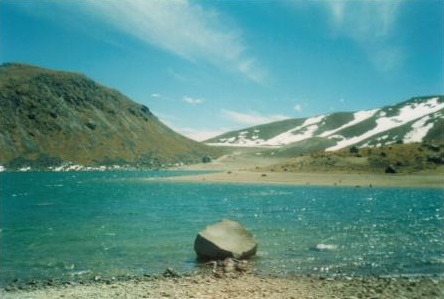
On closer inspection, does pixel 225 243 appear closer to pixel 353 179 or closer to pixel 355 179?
pixel 355 179

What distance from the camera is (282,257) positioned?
29922mm

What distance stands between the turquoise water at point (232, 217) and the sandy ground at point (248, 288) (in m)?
2.58

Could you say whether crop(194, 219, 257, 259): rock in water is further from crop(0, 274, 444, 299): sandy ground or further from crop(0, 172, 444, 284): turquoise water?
crop(0, 274, 444, 299): sandy ground

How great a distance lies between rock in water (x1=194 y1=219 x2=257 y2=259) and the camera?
96.4ft

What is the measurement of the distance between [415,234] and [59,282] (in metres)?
29.7

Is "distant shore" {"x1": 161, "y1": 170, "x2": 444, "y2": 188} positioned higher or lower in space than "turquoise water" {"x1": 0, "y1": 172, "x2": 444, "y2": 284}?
higher

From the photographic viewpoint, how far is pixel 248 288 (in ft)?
71.8

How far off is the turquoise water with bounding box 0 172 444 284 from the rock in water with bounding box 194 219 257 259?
1114 mm

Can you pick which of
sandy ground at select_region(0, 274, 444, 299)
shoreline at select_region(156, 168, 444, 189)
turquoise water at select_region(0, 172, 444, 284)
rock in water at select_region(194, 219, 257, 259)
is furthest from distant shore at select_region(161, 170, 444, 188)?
sandy ground at select_region(0, 274, 444, 299)

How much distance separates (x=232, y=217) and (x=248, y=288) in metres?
30.4

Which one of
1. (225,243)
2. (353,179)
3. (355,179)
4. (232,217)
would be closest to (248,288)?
(225,243)

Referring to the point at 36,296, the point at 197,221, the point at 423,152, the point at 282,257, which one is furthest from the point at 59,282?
the point at 423,152

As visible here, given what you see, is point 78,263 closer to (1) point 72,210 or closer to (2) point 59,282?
(2) point 59,282

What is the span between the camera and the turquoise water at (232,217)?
91.3 ft
